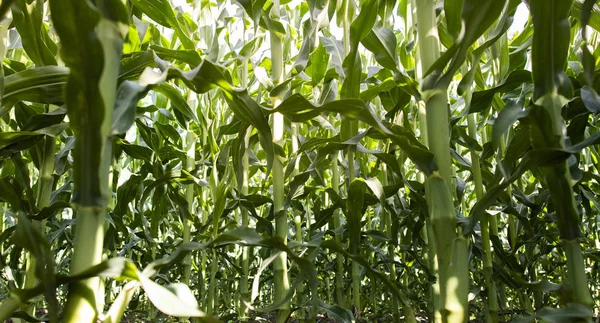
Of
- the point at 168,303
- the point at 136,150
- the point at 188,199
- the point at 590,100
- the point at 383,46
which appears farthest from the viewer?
the point at 188,199

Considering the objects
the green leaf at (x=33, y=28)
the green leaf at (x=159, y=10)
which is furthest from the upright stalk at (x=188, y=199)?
the green leaf at (x=33, y=28)

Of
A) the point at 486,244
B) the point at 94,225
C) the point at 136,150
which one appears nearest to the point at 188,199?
the point at 136,150

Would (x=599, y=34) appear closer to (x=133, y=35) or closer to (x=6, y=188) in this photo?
(x=133, y=35)

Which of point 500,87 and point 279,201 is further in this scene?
point 279,201

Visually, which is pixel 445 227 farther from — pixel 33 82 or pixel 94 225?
pixel 33 82

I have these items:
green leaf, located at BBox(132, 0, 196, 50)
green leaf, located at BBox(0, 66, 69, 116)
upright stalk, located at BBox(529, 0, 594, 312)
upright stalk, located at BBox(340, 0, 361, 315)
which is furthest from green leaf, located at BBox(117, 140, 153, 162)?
upright stalk, located at BBox(529, 0, 594, 312)

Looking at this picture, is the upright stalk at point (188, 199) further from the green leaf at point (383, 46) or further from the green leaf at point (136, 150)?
the green leaf at point (383, 46)

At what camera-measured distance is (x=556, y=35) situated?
100cm

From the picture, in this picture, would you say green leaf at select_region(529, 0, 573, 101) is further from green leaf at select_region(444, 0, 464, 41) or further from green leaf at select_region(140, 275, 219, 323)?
green leaf at select_region(140, 275, 219, 323)

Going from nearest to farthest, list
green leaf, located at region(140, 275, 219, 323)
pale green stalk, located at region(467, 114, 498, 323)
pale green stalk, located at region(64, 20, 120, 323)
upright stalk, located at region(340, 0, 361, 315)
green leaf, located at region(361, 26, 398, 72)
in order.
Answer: green leaf, located at region(140, 275, 219, 323) < pale green stalk, located at region(64, 20, 120, 323) < green leaf, located at region(361, 26, 398, 72) < upright stalk, located at region(340, 0, 361, 315) < pale green stalk, located at region(467, 114, 498, 323)

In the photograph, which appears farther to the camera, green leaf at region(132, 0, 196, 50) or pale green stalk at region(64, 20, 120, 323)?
green leaf at region(132, 0, 196, 50)

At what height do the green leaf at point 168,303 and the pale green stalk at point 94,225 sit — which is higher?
the pale green stalk at point 94,225

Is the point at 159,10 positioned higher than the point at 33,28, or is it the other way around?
the point at 159,10

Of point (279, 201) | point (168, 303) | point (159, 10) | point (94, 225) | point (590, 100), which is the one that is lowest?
point (168, 303)
